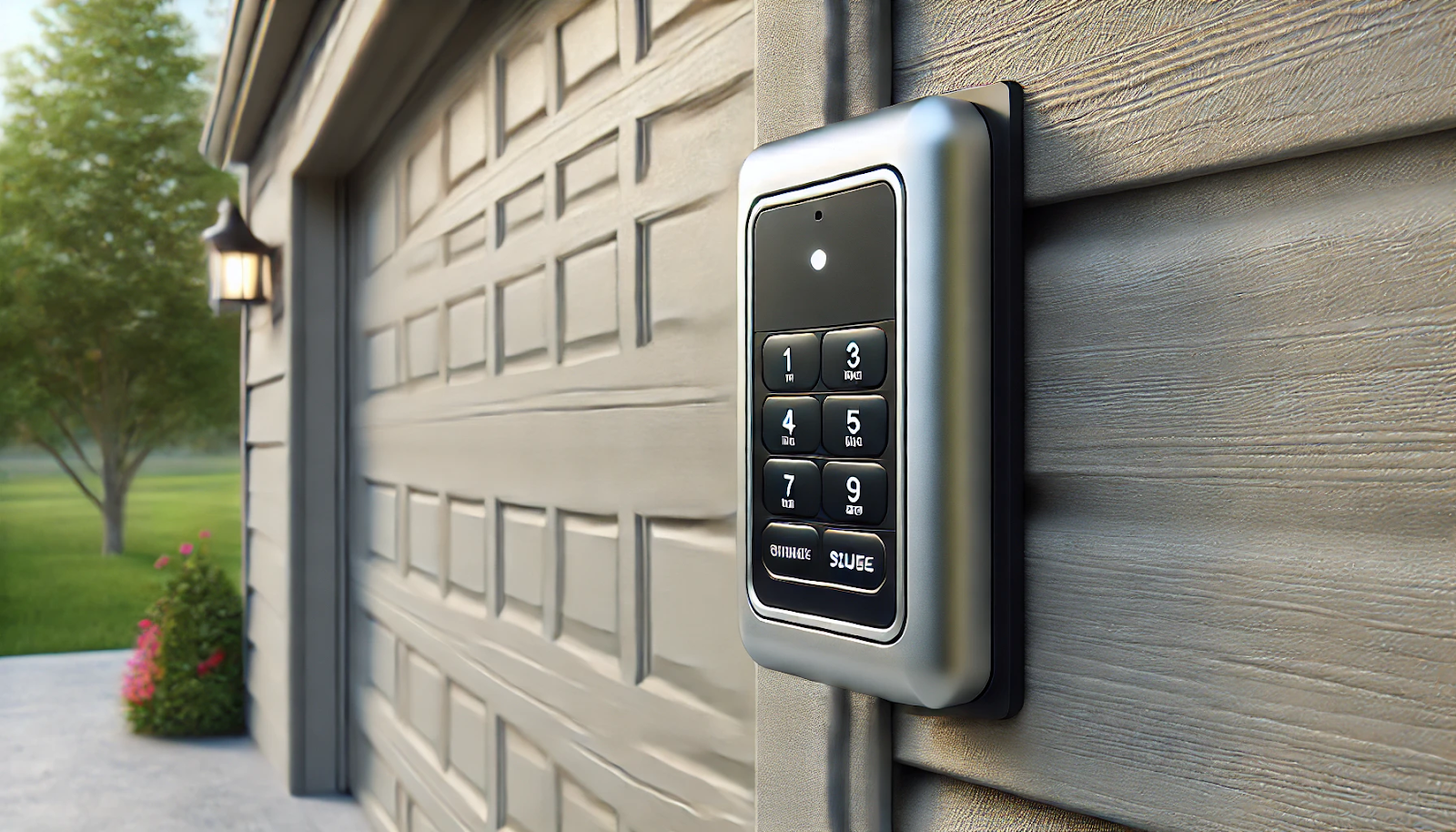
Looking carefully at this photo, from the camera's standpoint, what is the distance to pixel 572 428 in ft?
5.42

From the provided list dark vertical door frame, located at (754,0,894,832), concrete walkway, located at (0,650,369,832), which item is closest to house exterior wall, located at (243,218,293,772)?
concrete walkway, located at (0,650,369,832)

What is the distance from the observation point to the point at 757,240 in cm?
65

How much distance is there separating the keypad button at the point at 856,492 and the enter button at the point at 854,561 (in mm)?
10

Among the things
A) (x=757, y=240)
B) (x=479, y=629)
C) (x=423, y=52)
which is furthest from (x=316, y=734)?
(x=757, y=240)

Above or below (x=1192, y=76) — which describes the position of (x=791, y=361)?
below

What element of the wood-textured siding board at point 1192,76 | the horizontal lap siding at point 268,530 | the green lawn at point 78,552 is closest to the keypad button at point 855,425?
the wood-textured siding board at point 1192,76

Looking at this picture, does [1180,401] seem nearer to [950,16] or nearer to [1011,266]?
[1011,266]

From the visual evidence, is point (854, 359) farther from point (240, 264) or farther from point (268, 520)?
point (268, 520)

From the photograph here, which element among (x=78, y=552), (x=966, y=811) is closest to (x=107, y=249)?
(x=78, y=552)

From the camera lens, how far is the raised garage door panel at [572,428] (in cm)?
129

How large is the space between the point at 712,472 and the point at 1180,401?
2.77ft

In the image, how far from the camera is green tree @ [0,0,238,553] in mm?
10234

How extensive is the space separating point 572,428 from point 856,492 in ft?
3.73

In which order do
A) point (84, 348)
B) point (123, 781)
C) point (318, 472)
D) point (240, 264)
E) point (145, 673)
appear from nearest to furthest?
point (318, 472) → point (123, 781) → point (240, 264) → point (145, 673) → point (84, 348)
